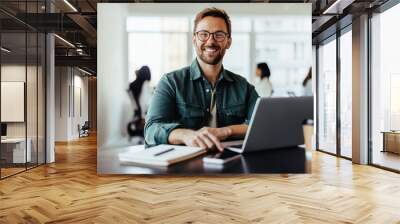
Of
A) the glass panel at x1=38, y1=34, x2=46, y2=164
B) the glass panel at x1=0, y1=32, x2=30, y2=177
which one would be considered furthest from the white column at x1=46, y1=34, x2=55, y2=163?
the glass panel at x1=0, y1=32, x2=30, y2=177

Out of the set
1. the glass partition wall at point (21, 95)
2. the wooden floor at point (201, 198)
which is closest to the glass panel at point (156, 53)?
the wooden floor at point (201, 198)

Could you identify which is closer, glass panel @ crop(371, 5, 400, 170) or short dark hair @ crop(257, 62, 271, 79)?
short dark hair @ crop(257, 62, 271, 79)

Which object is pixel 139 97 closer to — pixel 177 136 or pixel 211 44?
pixel 177 136

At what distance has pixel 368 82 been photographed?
759 cm

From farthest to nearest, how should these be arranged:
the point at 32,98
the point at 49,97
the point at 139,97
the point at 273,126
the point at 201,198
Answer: the point at 49,97, the point at 32,98, the point at 201,198, the point at 139,97, the point at 273,126

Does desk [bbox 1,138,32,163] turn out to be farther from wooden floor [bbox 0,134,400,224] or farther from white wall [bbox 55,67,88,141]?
white wall [bbox 55,67,88,141]

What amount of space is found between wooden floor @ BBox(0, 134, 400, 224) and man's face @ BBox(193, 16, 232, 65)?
5.19ft

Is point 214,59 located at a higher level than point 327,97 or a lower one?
higher

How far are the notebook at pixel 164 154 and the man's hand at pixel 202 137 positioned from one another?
0.21 ft

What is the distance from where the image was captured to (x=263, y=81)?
4.13 metres

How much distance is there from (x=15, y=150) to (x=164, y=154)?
3.85 metres

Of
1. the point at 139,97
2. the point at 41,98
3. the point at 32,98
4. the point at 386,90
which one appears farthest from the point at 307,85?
the point at 41,98

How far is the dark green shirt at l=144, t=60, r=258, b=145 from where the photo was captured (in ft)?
13.1

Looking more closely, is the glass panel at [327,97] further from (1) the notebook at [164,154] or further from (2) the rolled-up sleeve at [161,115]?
(1) the notebook at [164,154]
